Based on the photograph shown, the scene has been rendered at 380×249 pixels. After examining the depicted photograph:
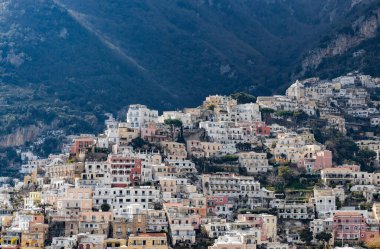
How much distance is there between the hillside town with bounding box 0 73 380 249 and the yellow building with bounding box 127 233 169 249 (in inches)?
4.0

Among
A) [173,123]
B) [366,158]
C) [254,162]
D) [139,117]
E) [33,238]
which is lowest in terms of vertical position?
[33,238]

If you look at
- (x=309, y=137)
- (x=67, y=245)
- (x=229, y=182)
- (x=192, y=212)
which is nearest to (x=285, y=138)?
(x=309, y=137)

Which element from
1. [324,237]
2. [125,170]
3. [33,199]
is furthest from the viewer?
[125,170]

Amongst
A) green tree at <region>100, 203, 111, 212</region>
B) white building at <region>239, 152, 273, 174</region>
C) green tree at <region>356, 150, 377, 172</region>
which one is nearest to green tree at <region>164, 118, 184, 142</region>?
white building at <region>239, 152, 273, 174</region>

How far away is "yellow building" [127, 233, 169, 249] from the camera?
116 metres

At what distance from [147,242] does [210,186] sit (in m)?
18.8

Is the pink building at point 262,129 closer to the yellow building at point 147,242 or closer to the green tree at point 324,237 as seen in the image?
the green tree at point 324,237

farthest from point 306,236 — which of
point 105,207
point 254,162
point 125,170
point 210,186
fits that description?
point 254,162

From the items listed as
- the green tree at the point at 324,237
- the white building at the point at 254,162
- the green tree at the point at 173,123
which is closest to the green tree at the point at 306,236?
the green tree at the point at 324,237

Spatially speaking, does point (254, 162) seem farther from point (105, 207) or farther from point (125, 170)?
point (105, 207)

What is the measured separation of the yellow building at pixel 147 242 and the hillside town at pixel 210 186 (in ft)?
0.34

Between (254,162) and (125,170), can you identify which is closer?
(125,170)

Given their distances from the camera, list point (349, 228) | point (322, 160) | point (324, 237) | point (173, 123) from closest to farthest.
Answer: point (324, 237) → point (349, 228) → point (322, 160) → point (173, 123)

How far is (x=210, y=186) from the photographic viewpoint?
134m
